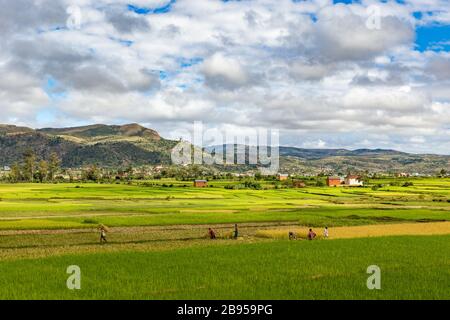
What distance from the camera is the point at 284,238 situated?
45.7m

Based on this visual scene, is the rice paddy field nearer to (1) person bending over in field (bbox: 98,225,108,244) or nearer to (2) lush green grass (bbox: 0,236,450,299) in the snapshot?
(2) lush green grass (bbox: 0,236,450,299)

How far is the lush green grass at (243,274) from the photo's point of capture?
20.1 metres

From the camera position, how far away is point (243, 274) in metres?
24.9

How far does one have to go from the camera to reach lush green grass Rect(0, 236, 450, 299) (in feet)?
65.8

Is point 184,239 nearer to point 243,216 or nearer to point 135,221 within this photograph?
point 135,221

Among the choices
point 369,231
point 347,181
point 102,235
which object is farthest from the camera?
point 347,181

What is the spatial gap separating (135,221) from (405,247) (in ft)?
106

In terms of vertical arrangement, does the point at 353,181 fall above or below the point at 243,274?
above

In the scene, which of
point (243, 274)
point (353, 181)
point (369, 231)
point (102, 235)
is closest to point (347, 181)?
point (353, 181)

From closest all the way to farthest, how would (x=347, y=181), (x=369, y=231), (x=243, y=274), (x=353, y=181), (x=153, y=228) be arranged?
(x=243, y=274), (x=369, y=231), (x=153, y=228), (x=353, y=181), (x=347, y=181)

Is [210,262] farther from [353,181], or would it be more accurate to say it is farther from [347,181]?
[347,181]

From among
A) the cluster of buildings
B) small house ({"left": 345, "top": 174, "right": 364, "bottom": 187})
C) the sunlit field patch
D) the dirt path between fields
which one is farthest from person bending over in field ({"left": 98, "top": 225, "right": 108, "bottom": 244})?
small house ({"left": 345, "top": 174, "right": 364, "bottom": 187})

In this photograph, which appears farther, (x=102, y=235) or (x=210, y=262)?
(x=102, y=235)
